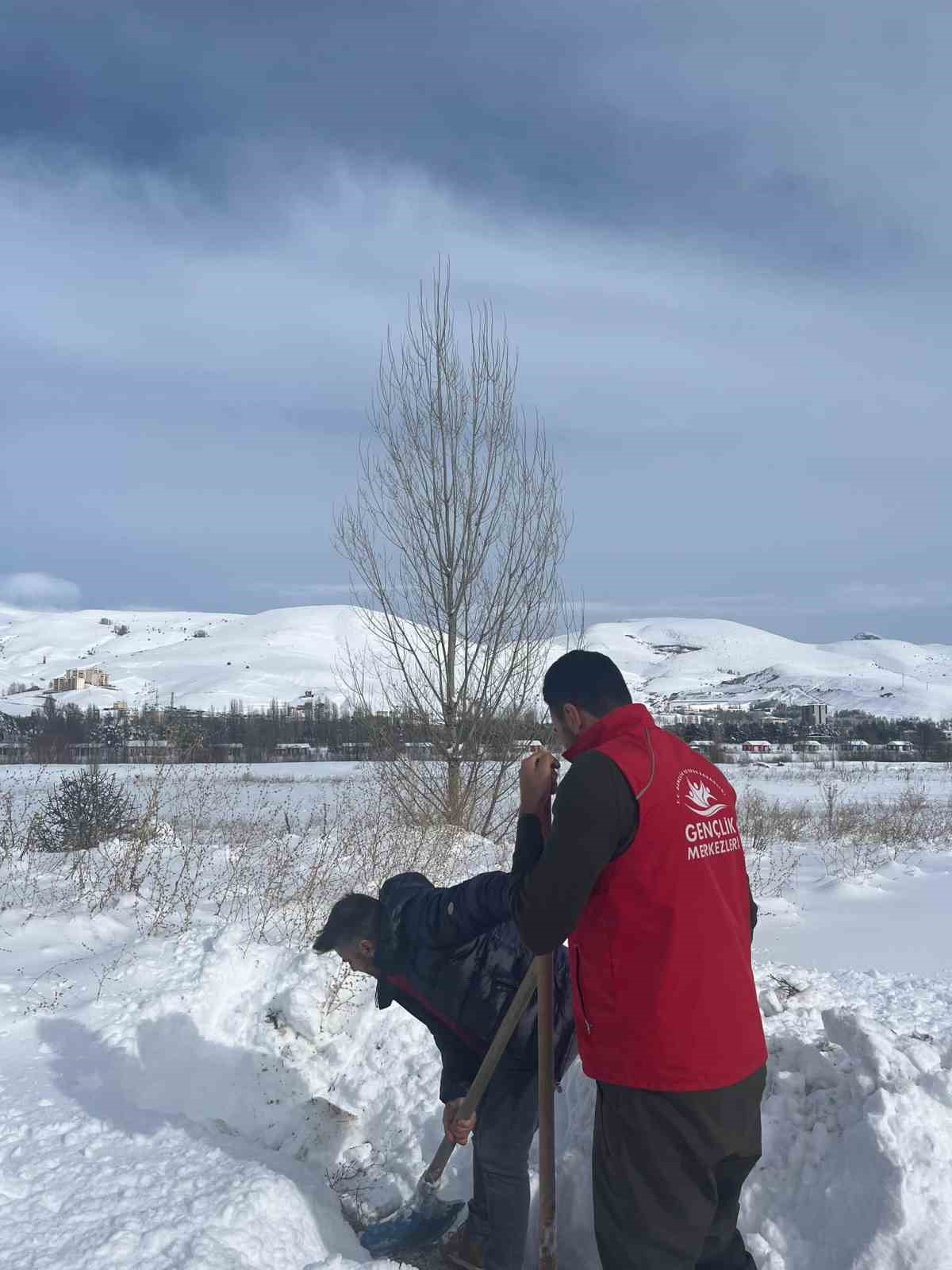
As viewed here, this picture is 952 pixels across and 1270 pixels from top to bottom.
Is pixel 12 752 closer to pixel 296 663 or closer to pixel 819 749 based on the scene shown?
pixel 819 749

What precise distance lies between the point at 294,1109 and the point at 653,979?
3.06m

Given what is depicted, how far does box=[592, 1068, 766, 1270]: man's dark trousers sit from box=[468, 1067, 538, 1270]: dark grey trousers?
0.92 metres

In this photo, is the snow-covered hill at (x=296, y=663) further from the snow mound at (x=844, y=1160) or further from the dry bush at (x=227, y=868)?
the snow mound at (x=844, y=1160)

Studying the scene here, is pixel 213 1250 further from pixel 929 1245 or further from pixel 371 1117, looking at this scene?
pixel 929 1245

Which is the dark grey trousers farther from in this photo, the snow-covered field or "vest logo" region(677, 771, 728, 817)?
"vest logo" region(677, 771, 728, 817)

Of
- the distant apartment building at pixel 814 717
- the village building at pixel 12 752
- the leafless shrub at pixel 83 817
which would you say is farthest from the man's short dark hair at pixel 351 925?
the distant apartment building at pixel 814 717

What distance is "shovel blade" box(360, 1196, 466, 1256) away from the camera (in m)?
3.82

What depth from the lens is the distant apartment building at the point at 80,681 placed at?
261 feet

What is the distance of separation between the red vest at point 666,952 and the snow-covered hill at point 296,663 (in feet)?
206

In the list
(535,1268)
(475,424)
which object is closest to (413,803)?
(475,424)

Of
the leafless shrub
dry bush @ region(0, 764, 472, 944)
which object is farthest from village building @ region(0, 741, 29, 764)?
the leafless shrub

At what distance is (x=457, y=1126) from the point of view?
3279mm

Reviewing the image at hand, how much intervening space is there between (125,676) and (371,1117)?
112 meters

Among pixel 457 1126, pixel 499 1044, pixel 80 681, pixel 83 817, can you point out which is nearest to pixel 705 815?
pixel 499 1044
